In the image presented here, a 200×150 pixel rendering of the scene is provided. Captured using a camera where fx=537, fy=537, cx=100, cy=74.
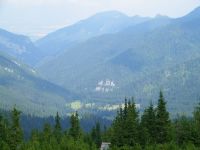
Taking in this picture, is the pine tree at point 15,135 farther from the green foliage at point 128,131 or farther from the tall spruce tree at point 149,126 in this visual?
the tall spruce tree at point 149,126

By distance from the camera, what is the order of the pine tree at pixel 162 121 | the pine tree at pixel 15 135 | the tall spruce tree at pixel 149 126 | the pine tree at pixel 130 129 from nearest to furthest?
the pine tree at pixel 162 121, the tall spruce tree at pixel 149 126, the pine tree at pixel 130 129, the pine tree at pixel 15 135

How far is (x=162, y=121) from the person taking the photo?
104 meters

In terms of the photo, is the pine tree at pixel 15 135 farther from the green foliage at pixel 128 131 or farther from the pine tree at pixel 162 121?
the pine tree at pixel 162 121

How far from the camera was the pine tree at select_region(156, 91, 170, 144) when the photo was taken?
340ft

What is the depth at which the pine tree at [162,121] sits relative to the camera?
104 metres

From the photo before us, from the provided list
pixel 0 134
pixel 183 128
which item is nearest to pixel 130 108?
pixel 183 128

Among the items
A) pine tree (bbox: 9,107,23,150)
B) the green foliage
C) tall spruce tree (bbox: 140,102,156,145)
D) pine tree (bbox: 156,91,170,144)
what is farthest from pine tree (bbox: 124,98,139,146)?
pine tree (bbox: 9,107,23,150)

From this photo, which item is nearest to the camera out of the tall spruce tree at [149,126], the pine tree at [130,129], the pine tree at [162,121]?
the pine tree at [162,121]

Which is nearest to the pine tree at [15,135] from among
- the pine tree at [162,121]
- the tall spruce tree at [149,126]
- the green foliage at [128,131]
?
the green foliage at [128,131]

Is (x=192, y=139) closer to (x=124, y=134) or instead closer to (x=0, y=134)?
(x=124, y=134)

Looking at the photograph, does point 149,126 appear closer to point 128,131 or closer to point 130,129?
point 130,129

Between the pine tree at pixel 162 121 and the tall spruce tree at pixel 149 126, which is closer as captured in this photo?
the pine tree at pixel 162 121

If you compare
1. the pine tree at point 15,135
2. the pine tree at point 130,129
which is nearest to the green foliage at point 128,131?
the pine tree at point 130,129

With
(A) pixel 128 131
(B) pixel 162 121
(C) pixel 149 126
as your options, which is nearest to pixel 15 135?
(A) pixel 128 131
